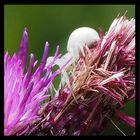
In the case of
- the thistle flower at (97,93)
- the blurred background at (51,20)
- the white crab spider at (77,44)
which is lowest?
the thistle flower at (97,93)

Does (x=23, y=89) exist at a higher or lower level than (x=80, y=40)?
lower

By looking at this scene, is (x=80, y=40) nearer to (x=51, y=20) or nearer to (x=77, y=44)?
(x=77, y=44)

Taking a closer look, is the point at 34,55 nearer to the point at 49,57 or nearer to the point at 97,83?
the point at 49,57

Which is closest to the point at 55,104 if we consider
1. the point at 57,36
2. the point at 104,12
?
the point at 57,36

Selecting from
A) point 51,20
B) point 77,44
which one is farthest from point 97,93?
point 51,20

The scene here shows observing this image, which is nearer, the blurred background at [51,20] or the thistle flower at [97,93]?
the thistle flower at [97,93]
